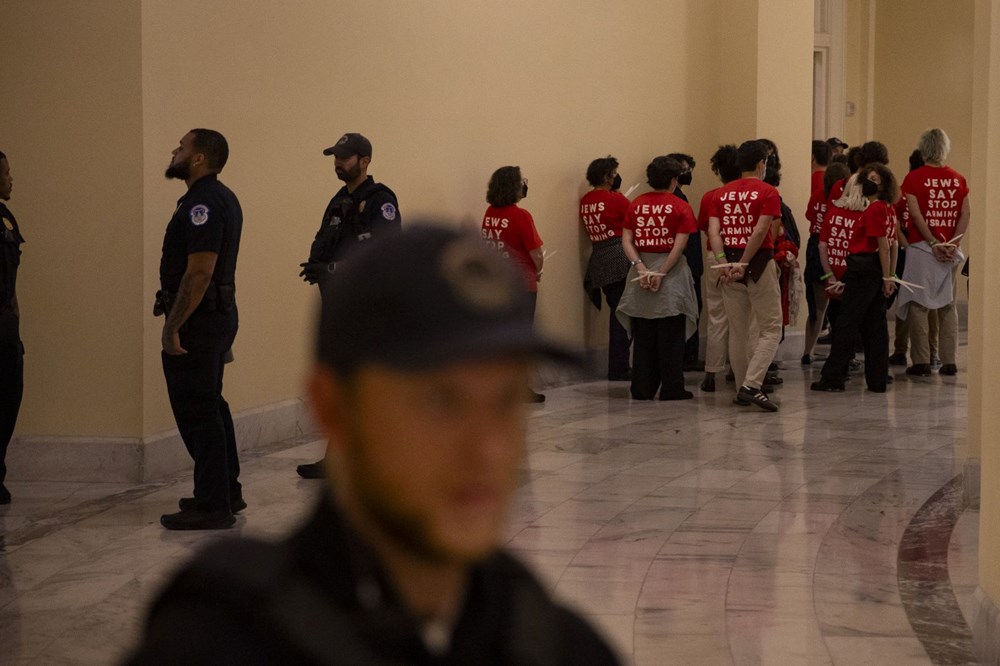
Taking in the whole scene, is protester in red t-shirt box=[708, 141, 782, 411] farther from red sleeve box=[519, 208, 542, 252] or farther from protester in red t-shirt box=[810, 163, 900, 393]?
red sleeve box=[519, 208, 542, 252]

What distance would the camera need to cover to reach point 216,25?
7.93 meters

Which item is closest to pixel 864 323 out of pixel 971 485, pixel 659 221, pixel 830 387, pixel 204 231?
pixel 830 387

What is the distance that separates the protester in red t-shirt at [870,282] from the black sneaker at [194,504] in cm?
577

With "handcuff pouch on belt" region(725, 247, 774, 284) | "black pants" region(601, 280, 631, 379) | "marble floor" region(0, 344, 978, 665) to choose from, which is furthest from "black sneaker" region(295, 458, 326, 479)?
"black pants" region(601, 280, 631, 379)

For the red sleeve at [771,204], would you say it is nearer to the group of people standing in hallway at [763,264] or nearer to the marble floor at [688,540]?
the group of people standing in hallway at [763,264]

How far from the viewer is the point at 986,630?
449 cm

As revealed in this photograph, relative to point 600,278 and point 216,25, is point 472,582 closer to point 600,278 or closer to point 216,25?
point 216,25

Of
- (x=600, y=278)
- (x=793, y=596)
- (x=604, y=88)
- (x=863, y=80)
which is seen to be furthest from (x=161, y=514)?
(x=863, y=80)

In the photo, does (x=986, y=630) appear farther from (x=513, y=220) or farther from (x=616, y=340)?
(x=616, y=340)

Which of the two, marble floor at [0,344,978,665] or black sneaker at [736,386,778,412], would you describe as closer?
marble floor at [0,344,978,665]

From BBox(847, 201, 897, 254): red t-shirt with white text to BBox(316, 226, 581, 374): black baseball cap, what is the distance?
Result: 33.2 ft

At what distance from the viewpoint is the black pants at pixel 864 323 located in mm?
10898

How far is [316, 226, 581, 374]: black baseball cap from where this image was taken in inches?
36.1

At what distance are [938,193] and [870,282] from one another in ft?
4.50
